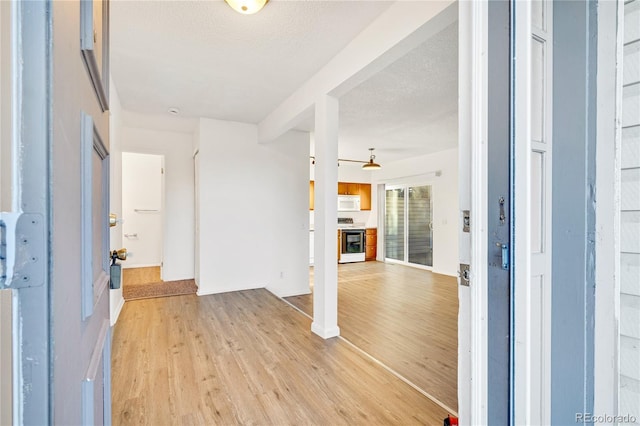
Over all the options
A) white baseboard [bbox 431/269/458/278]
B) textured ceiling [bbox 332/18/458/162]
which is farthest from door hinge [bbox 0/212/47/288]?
white baseboard [bbox 431/269/458/278]

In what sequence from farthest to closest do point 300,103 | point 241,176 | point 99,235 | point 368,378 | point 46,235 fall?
point 241,176
point 300,103
point 368,378
point 99,235
point 46,235

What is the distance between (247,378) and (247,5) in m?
2.47

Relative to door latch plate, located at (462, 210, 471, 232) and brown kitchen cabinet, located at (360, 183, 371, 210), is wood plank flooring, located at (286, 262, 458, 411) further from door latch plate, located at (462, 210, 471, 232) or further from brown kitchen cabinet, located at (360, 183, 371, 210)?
brown kitchen cabinet, located at (360, 183, 371, 210)

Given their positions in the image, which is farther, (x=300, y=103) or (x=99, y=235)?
(x=300, y=103)

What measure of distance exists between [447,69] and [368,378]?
2655mm

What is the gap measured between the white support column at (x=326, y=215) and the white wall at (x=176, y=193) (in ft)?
9.72

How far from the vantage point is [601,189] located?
39.4 inches

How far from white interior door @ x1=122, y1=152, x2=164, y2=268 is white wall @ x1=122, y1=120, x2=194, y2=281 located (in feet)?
5.62

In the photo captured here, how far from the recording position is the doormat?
4.20 metres

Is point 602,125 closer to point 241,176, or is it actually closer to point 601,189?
point 601,189

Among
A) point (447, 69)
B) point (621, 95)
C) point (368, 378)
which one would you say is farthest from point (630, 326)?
point (447, 69)

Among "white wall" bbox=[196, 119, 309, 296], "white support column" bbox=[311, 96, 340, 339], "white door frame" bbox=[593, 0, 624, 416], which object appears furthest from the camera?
"white wall" bbox=[196, 119, 309, 296]

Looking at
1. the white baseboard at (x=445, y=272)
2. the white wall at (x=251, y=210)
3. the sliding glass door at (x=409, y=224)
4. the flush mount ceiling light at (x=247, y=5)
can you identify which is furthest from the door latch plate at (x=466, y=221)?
the sliding glass door at (x=409, y=224)

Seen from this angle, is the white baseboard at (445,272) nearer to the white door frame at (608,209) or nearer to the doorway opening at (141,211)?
the white door frame at (608,209)
